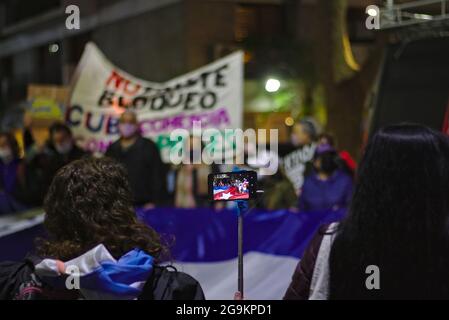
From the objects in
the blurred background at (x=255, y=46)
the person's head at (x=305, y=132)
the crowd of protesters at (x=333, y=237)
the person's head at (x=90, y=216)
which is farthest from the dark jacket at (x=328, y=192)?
the person's head at (x=90, y=216)

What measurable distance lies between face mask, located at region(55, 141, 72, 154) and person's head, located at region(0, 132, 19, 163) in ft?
5.53

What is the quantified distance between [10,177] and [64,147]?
1466 mm

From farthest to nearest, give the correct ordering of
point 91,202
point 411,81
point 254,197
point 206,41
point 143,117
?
1. point 206,41
2. point 143,117
3. point 411,81
4. point 254,197
5. point 91,202

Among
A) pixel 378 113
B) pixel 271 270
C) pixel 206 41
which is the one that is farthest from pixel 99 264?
pixel 206 41

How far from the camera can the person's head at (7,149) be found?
354 inches

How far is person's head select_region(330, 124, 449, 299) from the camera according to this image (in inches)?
88.7

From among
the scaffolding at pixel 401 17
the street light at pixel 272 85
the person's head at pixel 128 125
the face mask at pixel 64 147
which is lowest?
the face mask at pixel 64 147

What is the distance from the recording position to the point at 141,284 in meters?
2.28

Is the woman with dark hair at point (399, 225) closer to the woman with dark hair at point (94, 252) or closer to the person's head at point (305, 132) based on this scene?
the woman with dark hair at point (94, 252)

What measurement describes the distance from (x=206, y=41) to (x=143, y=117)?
10882 millimetres

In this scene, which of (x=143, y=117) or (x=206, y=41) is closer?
(x=143, y=117)

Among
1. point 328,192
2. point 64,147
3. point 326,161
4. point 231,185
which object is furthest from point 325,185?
point 231,185

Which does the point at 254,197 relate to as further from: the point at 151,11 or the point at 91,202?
the point at 151,11

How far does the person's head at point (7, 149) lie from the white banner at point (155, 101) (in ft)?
2.79
